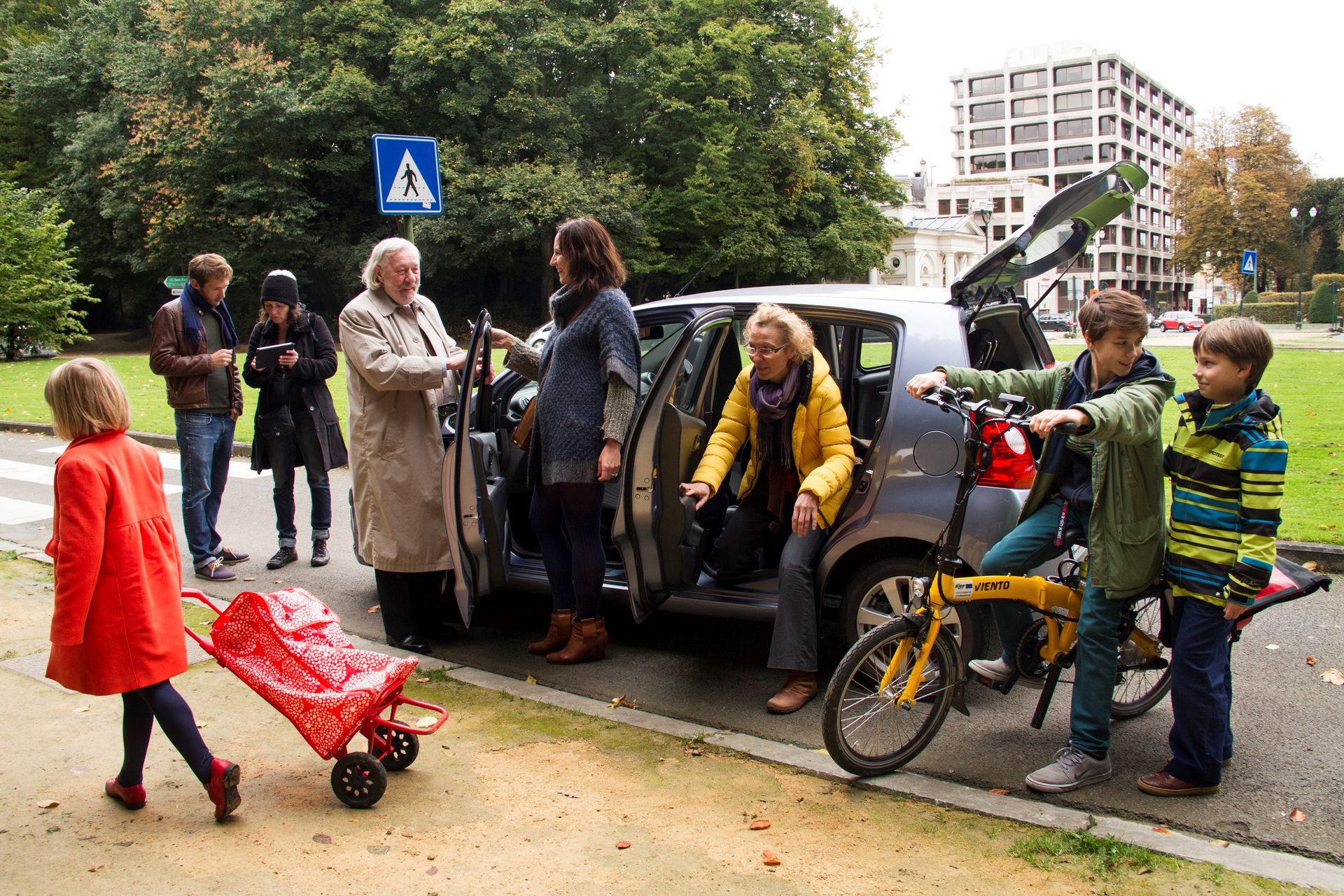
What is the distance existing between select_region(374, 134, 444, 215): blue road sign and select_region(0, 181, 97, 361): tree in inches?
1035

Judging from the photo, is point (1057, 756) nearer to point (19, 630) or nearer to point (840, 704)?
point (840, 704)

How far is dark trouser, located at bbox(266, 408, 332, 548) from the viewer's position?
6.66 meters

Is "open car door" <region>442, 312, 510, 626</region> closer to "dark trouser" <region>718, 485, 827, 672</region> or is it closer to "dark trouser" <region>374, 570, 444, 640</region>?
"dark trouser" <region>374, 570, 444, 640</region>

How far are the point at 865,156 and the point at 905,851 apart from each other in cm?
4662

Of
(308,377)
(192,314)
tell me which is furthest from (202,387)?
(308,377)

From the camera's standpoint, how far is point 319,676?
3.49 metres

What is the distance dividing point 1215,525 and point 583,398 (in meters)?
2.54

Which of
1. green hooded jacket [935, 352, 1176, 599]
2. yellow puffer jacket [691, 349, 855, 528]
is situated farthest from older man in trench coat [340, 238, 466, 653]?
green hooded jacket [935, 352, 1176, 599]

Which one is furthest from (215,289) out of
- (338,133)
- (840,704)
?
(338,133)

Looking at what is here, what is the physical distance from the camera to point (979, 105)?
12712 cm

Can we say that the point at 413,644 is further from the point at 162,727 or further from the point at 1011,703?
the point at 1011,703

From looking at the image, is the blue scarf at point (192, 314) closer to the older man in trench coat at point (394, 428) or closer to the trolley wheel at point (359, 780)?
the older man in trench coat at point (394, 428)

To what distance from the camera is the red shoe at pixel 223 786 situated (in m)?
3.33

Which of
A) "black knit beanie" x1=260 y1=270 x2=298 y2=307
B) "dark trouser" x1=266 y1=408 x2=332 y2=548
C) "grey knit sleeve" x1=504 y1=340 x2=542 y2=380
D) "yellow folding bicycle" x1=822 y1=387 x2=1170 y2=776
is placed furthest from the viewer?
"dark trouser" x1=266 y1=408 x2=332 y2=548
